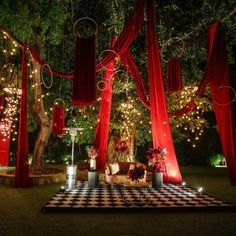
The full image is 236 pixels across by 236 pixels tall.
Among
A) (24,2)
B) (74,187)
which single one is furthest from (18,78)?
(74,187)

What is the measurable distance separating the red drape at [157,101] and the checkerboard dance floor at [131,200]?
679 mm

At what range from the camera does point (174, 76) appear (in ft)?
28.5

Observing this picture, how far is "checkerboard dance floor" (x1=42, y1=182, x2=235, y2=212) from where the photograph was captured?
17.4 ft

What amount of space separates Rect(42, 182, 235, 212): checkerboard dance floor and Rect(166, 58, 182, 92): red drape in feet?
8.43

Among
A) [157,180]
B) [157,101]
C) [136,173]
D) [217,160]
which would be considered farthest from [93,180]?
[217,160]

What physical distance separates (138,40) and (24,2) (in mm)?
3956

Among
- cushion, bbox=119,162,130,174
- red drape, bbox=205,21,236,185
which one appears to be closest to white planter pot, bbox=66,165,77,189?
cushion, bbox=119,162,130,174

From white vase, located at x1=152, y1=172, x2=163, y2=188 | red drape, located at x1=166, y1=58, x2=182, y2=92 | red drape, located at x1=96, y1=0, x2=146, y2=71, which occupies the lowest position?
white vase, located at x1=152, y1=172, x2=163, y2=188

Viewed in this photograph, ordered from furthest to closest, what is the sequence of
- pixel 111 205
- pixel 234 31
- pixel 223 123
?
pixel 234 31
pixel 223 123
pixel 111 205

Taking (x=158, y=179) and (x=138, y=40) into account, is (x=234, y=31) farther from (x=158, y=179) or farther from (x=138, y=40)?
(x=158, y=179)

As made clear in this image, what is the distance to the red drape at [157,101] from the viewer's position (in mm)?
7848

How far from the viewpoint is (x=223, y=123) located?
7707 mm

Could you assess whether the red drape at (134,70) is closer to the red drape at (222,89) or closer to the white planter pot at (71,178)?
the red drape at (222,89)

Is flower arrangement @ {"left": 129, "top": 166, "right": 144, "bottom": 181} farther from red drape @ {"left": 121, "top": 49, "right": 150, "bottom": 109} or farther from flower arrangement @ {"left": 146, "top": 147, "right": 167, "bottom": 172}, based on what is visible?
red drape @ {"left": 121, "top": 49, "right": 150, "bottom": 109}
